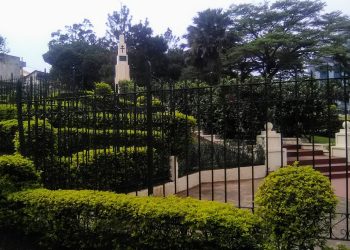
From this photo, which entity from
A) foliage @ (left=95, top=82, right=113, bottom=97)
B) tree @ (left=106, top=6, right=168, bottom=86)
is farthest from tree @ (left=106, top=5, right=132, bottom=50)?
foliage @ (left=95, top=82, right=113, bottom=97)

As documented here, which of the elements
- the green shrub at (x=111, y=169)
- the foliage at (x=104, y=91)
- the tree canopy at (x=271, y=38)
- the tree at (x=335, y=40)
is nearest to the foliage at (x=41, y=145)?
the green shrub at (x=111, y=169)

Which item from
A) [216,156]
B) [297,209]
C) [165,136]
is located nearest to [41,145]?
[165,136]

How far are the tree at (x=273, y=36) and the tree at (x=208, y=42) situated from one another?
3.29m

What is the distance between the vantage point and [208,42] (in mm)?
32125

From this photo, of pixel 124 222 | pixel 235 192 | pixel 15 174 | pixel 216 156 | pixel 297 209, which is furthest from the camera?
pixel 216 156

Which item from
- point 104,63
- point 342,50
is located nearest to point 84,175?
point 342,50

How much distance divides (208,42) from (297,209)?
29.2 meters

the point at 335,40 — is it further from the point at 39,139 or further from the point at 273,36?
the point at 39,139

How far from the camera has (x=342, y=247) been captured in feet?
12.5

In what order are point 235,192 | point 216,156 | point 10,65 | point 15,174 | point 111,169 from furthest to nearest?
point 10,65 < point 216,156 < point 235,192 < point 111,169 < point 15,174

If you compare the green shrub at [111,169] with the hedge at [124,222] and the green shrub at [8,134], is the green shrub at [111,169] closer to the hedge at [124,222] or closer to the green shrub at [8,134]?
the hedge at [124,222]

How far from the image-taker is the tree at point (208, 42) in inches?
1271

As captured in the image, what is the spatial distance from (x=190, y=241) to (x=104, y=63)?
136 feet

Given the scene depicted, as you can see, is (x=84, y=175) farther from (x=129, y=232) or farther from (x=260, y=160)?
(x=260, y=160)
